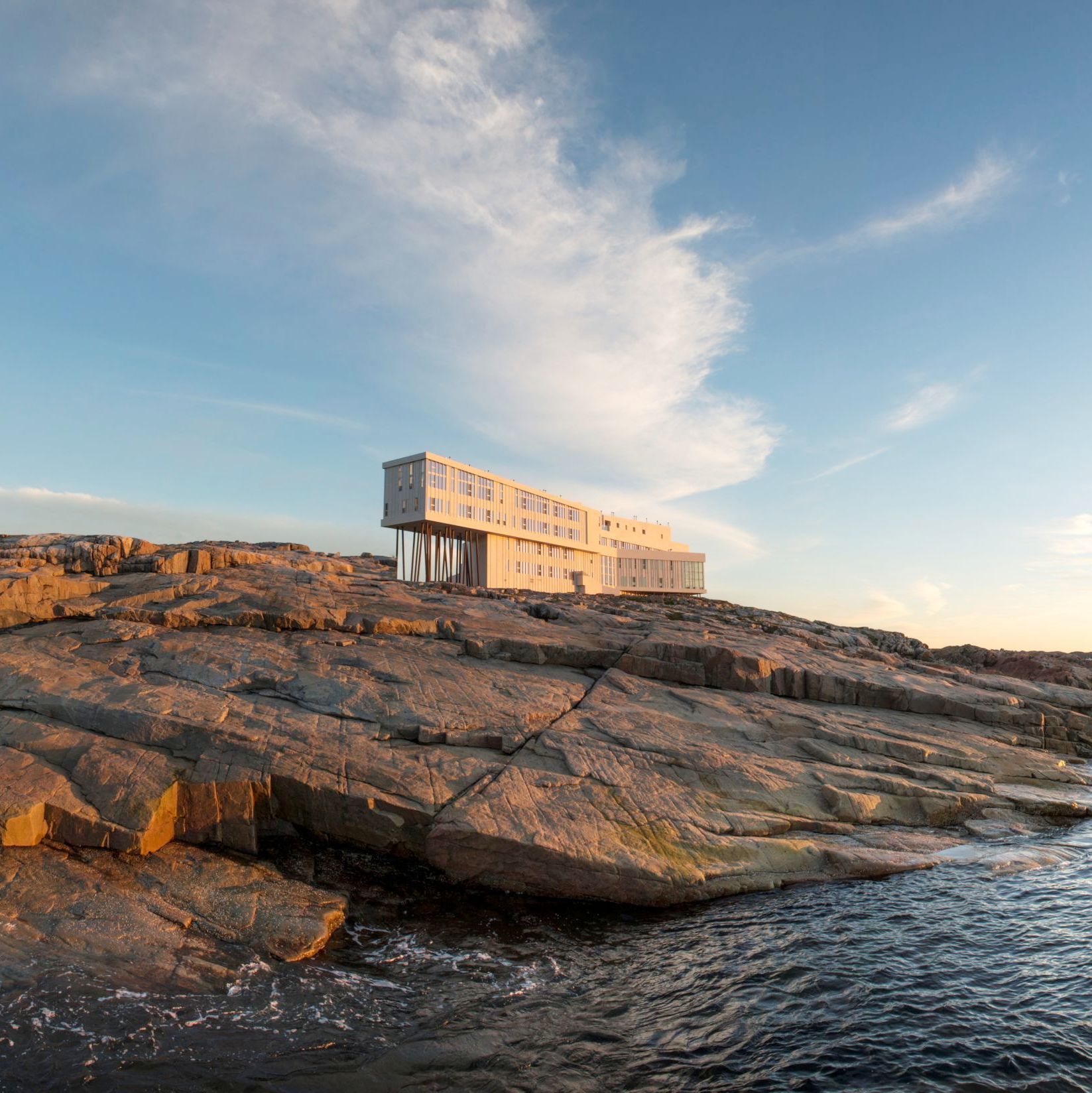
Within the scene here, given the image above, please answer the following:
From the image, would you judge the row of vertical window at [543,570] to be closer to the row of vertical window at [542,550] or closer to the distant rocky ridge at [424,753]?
the row of vertical window at [542,550]

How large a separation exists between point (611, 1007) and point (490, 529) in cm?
6121

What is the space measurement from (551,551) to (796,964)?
69.6 metres

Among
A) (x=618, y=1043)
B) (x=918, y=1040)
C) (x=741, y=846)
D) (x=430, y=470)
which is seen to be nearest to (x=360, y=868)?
(x=618, y=1043)

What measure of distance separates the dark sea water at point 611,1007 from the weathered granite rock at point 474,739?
162 centimetres

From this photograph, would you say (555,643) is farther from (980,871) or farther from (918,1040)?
(918,1040)

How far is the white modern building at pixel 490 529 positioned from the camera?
66562 mm

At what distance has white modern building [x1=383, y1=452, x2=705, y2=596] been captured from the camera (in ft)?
218

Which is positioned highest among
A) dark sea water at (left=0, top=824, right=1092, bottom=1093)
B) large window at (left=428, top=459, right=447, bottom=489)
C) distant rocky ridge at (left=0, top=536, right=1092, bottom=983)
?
large window at (left=428, top=459, right=447, bottom=489)

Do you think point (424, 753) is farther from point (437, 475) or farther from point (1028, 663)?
point (1028, 663)

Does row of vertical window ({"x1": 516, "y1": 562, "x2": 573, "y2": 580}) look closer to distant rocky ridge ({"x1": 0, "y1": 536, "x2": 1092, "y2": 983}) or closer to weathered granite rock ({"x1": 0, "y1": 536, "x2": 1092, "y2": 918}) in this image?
weathered granite rock ({"x1": 0, "y1": 536, "x2": 1092, "y2": 918})

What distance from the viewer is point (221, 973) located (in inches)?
531

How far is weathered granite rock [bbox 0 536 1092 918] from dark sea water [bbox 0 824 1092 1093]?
63.7 inches

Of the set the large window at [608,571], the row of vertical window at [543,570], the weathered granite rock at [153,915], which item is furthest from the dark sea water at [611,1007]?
the large window at [608,571]

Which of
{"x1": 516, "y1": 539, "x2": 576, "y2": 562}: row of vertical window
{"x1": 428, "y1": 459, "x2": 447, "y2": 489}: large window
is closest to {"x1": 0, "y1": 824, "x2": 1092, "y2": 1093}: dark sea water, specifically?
{"x1": 428, "y1": 459, "x2": 447, "y2": 489}: large window
